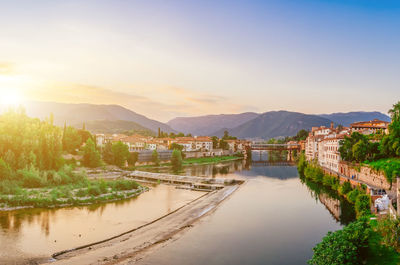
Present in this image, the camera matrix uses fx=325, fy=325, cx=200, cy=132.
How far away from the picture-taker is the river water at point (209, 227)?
15.8 m

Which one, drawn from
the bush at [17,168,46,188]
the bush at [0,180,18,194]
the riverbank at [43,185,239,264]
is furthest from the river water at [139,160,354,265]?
the bush at [17,168,46,188]

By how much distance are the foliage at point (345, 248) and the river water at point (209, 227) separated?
3.73 metres

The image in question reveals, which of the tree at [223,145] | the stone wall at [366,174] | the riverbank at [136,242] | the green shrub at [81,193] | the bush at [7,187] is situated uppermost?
the tree at [223,145]

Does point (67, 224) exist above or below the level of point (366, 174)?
below

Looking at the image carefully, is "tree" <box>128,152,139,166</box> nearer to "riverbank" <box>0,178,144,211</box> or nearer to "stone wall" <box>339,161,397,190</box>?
"riverbank" <box>0,178,144,211</box>

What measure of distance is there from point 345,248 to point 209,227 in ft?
33.9

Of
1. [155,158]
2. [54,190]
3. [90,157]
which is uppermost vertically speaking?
[90,157]

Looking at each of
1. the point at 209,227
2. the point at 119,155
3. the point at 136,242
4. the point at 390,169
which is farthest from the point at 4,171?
the point at 390,169

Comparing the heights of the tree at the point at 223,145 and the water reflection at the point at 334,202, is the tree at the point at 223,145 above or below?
above

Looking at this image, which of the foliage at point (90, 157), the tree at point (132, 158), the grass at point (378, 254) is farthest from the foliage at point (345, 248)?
the tree at point (132, 158)

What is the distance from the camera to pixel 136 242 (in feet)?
56.9

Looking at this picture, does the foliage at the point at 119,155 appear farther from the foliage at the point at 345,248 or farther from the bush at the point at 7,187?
the foliage at the point at 345,248

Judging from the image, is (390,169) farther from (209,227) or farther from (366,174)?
(209,227)

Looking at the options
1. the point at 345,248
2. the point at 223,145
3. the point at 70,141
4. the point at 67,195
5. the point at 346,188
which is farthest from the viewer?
the point at 223,145
